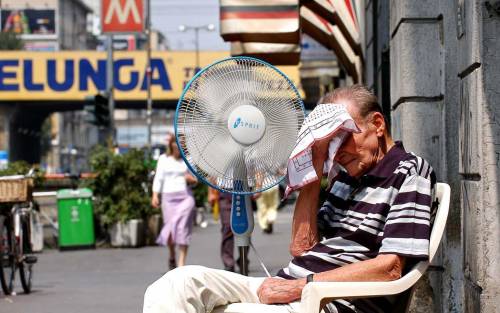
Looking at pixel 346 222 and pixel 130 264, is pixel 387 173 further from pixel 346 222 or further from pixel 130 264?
pixel 130 264

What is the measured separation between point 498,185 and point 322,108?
0.84 metres

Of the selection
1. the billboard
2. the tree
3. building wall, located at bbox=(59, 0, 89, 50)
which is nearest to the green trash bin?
the tree

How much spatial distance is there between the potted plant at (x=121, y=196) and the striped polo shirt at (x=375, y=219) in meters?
14.4

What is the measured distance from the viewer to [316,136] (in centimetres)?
424

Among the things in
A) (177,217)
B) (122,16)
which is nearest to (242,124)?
(177,217)

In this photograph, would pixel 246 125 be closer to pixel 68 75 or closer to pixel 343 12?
pixel 343 12

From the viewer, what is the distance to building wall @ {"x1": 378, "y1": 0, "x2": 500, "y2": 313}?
4.64m

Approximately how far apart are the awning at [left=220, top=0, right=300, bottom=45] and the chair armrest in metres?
5.78

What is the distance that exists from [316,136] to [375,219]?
37 centimetres

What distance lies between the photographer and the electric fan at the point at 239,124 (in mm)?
5742

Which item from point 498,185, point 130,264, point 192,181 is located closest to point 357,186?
point 498,185

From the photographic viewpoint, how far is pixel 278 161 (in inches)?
226

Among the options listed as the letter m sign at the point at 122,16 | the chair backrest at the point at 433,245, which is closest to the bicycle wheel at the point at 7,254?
the chair backrest at the point at 433,245

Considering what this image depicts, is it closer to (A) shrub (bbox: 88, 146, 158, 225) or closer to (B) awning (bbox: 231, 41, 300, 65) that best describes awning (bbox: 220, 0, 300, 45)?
(B) awning (bbox: 231, 41, 300, 65)
